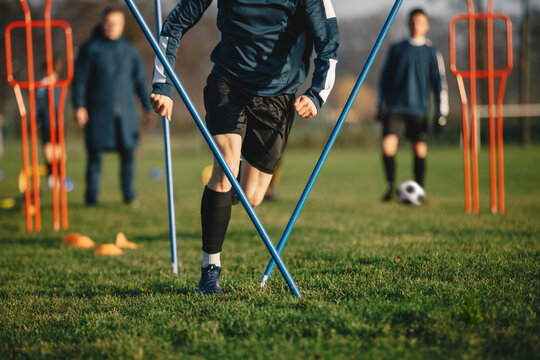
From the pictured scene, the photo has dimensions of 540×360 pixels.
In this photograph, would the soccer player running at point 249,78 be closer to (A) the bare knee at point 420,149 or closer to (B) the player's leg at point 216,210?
(B) the player's leg at point 216,210

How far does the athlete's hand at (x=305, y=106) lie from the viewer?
10.6 feet

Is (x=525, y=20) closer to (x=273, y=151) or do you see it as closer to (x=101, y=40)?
(x=101, y=40)

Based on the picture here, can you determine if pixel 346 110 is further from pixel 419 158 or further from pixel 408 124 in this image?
pixel 419 158

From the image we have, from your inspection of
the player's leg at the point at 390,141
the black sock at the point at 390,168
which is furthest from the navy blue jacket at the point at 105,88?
the black sock at the point at 390,168

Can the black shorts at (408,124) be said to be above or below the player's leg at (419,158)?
above

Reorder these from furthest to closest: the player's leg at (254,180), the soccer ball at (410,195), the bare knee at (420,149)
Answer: the bare knee at (420,149) < the soccer ball at (410,195) < the player's leg at (254,180)

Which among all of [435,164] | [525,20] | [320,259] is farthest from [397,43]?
[525,20]

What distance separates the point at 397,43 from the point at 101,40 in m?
4.36

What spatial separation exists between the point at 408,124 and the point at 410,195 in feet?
3.71

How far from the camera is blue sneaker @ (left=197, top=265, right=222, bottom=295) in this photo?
341cm

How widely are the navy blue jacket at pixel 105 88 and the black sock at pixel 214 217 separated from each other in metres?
4.93

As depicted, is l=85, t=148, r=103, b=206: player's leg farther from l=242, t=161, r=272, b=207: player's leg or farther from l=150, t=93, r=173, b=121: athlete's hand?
l=150, t=93, r=173, b=121: athlete's hand

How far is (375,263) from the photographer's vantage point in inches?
158

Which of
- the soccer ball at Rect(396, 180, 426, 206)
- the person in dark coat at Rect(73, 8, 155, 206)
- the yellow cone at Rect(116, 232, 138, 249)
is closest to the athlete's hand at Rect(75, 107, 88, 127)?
the person in dark coat at Rect(73, 8, 155, 206)
